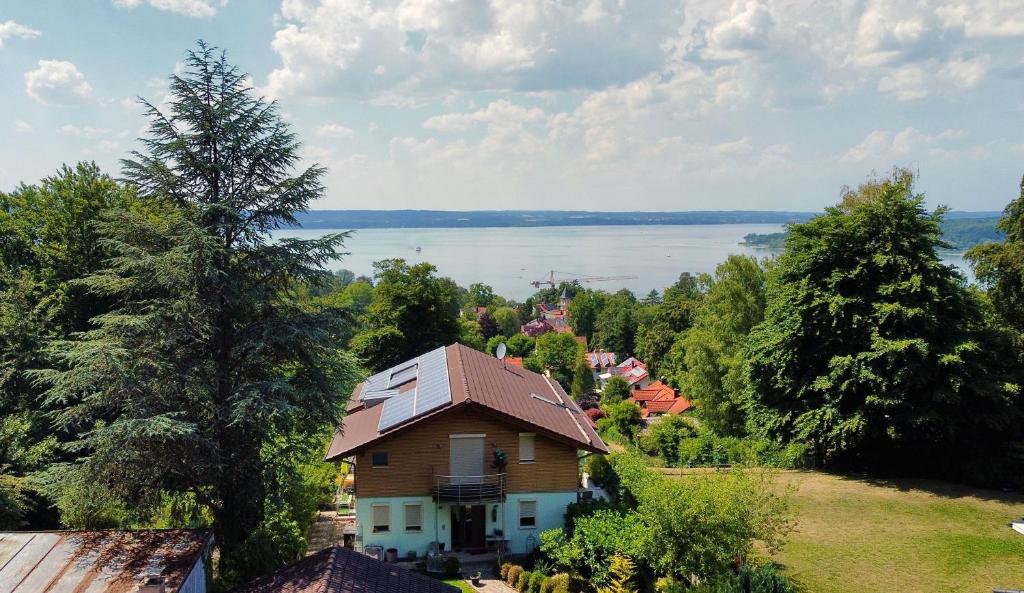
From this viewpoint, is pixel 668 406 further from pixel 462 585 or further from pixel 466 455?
pixel 462 585

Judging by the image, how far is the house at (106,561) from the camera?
11.2 metres

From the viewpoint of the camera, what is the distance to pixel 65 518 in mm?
16578

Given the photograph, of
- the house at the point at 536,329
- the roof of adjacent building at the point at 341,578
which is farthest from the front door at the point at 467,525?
the house at the point at 536,329

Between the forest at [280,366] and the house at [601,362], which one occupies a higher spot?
the forest at [280,366]

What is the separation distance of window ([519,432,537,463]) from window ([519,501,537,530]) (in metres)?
1.29

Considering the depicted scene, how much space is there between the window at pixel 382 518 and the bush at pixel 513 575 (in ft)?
13.3

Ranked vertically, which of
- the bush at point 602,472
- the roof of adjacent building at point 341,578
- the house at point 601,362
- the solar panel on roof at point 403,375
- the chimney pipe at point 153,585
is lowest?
the house at point 601,362

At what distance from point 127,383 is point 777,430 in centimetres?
2226

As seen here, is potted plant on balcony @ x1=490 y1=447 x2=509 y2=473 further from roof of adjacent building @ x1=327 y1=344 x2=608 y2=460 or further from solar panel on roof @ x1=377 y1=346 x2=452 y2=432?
solar panel on roof @ x1=377 y1=346 x2=452 y2=432

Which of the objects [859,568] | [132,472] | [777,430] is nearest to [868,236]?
[777,430]

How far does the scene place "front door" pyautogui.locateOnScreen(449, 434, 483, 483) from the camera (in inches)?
759

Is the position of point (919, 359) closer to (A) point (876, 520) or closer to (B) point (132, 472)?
(A) point (876, 520)

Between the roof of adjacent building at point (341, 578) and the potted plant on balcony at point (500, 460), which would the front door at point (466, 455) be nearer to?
the potted plant on balcony at point (500, 460)

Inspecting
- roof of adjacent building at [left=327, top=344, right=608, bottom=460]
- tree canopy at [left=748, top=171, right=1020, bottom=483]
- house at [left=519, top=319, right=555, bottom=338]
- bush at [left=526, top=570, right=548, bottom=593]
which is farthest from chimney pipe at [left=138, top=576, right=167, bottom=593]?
house at [left=519, top=319, right=555, bottom=338]
